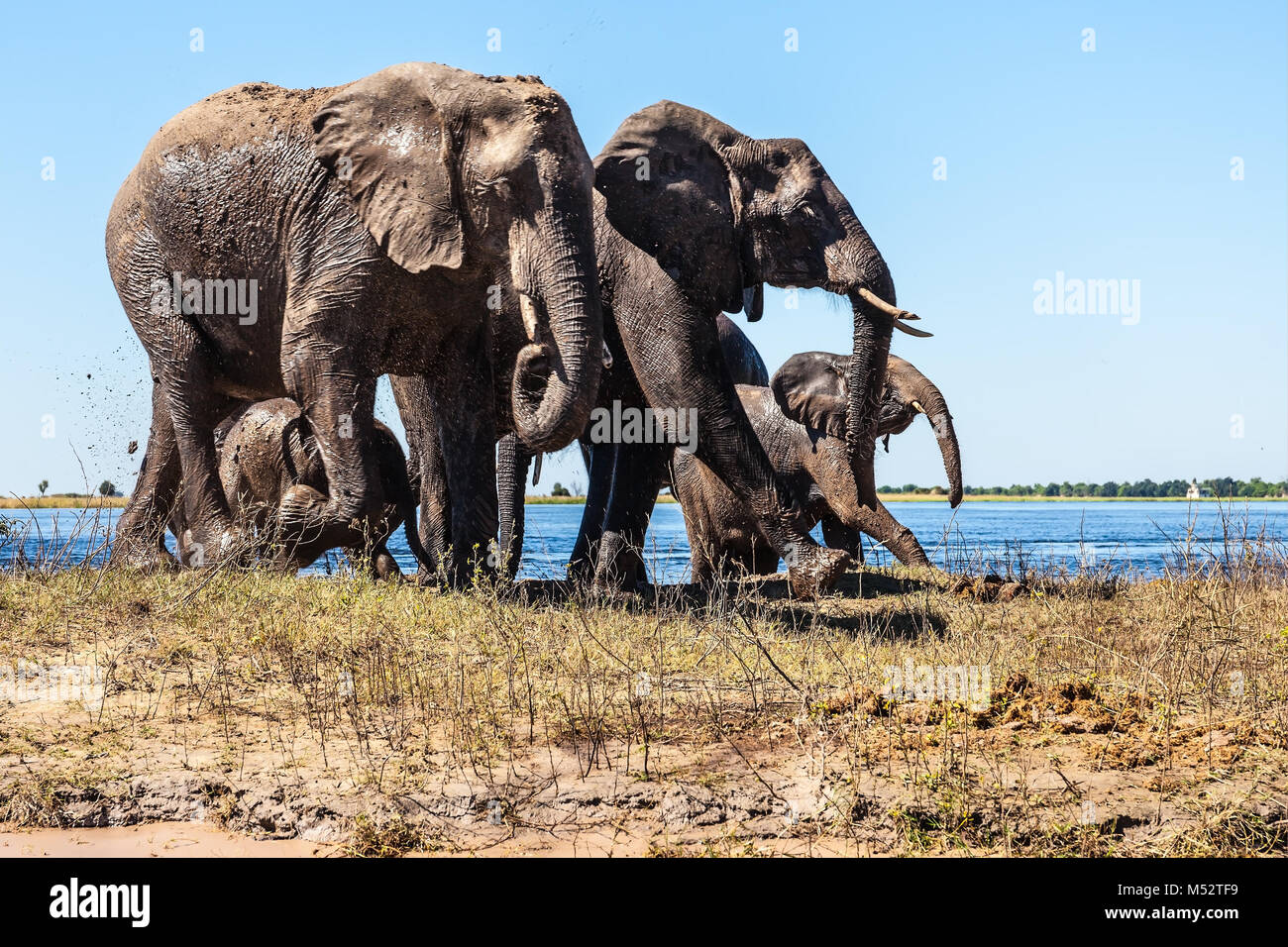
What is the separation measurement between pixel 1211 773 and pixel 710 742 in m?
2.16

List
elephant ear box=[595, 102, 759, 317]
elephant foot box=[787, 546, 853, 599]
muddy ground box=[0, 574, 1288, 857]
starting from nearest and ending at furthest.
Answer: muddy ground box=[0, 574, 1288, 857] < elephant foot box=[787, 546, 853, 599] < elephant ear box=[595, 102, 759, 317]

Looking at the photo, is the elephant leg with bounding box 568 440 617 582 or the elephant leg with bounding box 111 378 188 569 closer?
the elephant leg with bounding box 111 378 188 569

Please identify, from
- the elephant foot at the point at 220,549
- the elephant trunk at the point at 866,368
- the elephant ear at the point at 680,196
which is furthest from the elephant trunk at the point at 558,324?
the elephant trunk at the point at 866,368

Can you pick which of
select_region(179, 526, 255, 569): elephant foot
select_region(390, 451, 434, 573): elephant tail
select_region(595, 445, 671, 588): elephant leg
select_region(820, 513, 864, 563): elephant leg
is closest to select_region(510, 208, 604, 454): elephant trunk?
select_region(179, 526, 255, 569): elephant foot

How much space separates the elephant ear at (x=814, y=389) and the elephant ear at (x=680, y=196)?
302 centimetres

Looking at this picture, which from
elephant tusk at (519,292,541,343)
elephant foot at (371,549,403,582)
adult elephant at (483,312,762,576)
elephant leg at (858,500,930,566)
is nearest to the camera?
elephant tusk at (519,292,541,343)

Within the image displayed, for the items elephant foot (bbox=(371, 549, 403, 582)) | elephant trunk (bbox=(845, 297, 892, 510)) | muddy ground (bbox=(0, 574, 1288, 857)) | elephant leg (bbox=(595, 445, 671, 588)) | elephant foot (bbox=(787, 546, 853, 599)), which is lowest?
muddy ground (bbox=(0, 574, 1288, 857))

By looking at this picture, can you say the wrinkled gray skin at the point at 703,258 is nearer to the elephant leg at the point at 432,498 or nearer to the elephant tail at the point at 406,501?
the elephant leg at the point at 432,498

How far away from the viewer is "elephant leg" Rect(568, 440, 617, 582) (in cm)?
1135

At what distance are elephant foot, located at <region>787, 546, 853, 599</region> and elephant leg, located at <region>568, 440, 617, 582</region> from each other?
233 centimetres

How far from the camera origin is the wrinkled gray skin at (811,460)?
13.2 m

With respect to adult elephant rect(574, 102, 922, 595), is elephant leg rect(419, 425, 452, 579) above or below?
below

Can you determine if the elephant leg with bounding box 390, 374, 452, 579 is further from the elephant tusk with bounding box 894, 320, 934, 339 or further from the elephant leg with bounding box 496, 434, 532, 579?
the elephant tusk with bounding box 894, 320, 934, 339
